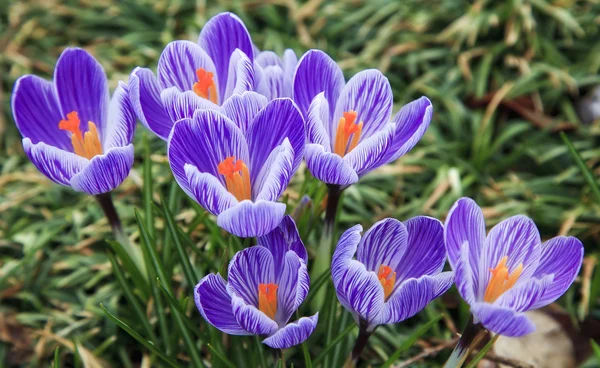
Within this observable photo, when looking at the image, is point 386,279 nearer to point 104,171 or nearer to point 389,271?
point 389,271

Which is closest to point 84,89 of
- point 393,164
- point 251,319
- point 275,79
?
point 275,79

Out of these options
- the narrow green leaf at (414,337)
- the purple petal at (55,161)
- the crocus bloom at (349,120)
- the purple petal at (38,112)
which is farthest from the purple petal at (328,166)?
the purple petal at (38,112)

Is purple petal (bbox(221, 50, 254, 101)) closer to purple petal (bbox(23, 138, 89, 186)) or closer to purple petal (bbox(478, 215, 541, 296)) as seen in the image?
purple petal (bbox(23, 138, 89, 186))

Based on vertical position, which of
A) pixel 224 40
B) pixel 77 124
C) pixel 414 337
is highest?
pixel 224 40

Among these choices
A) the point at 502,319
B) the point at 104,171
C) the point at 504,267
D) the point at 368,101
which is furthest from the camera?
the point at 368,101

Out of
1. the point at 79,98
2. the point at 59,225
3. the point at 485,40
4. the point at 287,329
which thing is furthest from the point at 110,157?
the point at 485,40

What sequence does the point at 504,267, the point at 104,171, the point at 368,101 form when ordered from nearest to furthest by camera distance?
1. the point at 504,267
2. the point at 104,171
3. the point at 368,101

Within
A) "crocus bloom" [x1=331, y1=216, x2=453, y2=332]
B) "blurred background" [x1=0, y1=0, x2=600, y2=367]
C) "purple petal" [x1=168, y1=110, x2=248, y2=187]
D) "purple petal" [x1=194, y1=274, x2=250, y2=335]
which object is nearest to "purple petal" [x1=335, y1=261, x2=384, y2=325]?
"crocus bloom" [x1=331, y1=216, x2=453, y2=332]

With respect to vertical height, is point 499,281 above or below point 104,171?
below
